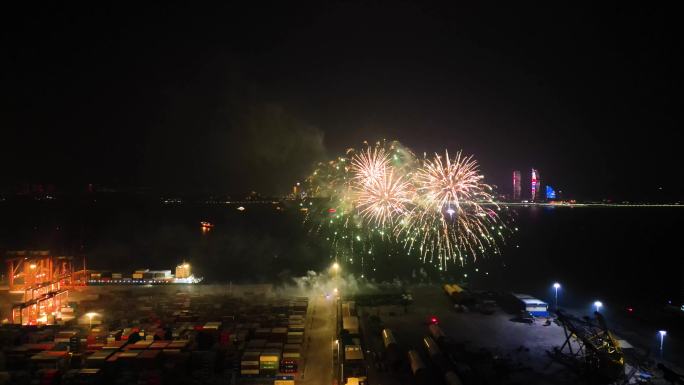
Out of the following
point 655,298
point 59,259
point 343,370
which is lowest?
point 655,298

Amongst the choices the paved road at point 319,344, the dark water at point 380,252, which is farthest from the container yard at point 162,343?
the dark water at point 380,252

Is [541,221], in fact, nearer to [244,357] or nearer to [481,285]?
[481,285]

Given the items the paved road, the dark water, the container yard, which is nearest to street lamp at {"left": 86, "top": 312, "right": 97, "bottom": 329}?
the container yard

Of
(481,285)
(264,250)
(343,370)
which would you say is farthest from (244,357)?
(264,250)

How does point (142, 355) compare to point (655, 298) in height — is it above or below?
above

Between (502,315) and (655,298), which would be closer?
(502,315)

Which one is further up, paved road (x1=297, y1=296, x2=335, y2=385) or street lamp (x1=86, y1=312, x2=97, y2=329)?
street lamp (x1=86, y1=312, x2=97, y2=329)

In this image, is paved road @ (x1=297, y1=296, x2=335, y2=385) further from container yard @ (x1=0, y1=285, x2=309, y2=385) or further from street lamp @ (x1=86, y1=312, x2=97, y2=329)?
street lamp @ (x1=86, y1=312, x2=97, y2=329)

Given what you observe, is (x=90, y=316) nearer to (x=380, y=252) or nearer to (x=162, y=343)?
(x=162, y=343)
